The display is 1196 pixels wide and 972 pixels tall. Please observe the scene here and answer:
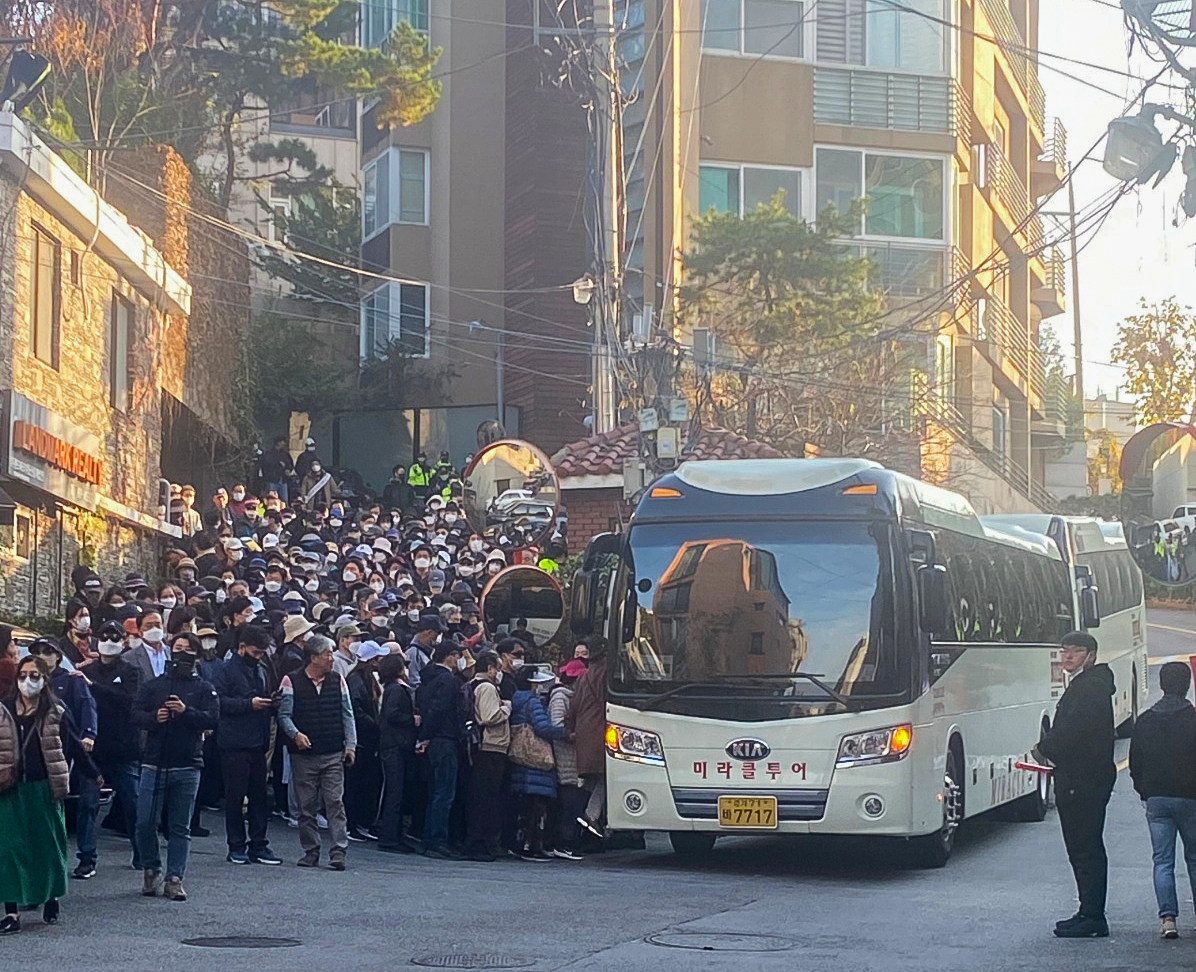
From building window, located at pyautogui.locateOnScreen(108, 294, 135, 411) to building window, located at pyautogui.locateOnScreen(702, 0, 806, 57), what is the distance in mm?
15956

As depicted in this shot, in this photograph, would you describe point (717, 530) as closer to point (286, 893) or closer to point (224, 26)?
point (286, 893)

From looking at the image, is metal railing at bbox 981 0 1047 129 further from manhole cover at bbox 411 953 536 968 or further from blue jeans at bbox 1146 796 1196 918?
manhole cover at bbox 411 953 536 968

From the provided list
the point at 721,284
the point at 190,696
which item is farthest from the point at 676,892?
the point at 721,284

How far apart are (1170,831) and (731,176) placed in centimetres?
2859

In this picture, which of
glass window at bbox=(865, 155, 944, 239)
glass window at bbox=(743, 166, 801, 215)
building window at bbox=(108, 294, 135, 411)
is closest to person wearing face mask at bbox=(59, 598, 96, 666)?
building window at bbox=(108, 294, 135, 411)

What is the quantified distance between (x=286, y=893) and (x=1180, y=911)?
581cm

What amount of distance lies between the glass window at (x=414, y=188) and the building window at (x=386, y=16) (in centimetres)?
281

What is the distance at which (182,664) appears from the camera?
13.1 metres

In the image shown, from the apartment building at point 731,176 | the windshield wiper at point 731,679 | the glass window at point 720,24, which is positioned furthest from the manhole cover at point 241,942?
the glass window at point 720,24

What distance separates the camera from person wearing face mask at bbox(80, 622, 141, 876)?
14141mm

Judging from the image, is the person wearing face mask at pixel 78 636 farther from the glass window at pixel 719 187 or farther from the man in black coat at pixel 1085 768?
the glass window at pixel 719 187

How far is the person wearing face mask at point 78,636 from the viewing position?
15.4 metres

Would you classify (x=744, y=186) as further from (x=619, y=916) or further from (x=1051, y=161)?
(x=619, y=916)

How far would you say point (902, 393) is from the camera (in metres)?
36.1
